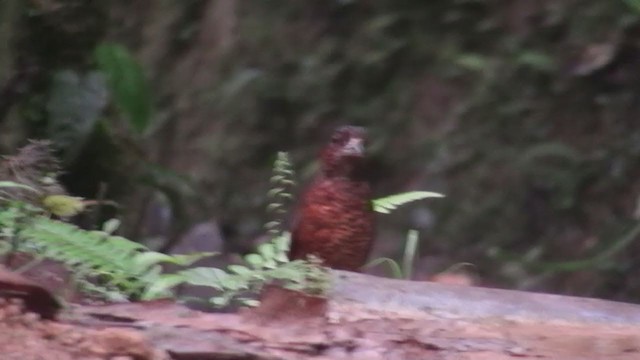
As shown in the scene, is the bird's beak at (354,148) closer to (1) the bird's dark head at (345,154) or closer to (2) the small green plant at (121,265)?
(1) the bird's dark head at (345,154)

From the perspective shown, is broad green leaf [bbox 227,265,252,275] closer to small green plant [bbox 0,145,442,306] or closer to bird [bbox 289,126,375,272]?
small green plant [bbox 0,145,442,306]

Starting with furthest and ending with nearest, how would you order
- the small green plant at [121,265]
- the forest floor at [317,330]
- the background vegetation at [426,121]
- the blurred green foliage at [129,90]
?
1. the background vegetation at [426,121]
2. the blurred green foliage at [129,90]
3. the small green plant at [121,265]
4. the forest floor at [317,330]

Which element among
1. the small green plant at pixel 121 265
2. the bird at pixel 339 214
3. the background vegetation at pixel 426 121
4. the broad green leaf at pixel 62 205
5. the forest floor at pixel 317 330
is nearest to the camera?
the forest floor at pixel 317 330

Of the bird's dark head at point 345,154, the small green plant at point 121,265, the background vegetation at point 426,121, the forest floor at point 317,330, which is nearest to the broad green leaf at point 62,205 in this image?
the small green plant at point 121,265

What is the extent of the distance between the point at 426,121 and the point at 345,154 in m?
1.98

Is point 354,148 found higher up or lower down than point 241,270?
higher up

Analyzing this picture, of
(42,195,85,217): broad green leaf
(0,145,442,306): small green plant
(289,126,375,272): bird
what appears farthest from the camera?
(289,126,375,272): bird

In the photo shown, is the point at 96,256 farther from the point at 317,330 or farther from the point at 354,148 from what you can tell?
the point at 354,148

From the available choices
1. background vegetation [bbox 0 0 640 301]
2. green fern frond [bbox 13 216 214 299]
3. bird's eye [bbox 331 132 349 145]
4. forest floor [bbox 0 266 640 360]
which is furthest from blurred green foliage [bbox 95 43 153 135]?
forest floor [bbox 0 266 640 360]

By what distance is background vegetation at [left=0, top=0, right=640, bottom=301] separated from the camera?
305cm

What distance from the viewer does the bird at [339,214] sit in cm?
156

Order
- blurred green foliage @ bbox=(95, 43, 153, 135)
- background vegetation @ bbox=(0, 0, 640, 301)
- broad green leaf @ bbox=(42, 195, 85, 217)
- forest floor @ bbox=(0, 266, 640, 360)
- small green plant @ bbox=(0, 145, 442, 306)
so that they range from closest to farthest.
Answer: forest floor @ bbox=(0, 266, 640, 360) → small green plant @ bbox=(0, 145, 442, 306) → broad green leaf @ bbox=(42, 195, 85, 217) → blurred green foliage @ bbox=(95, 43, 153, 135) → background vegetation @ bbox=(0, 0, 640, 301)

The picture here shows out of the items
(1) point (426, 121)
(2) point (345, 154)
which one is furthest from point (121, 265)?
(1) point (426, 121)

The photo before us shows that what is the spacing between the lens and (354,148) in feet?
5.33
